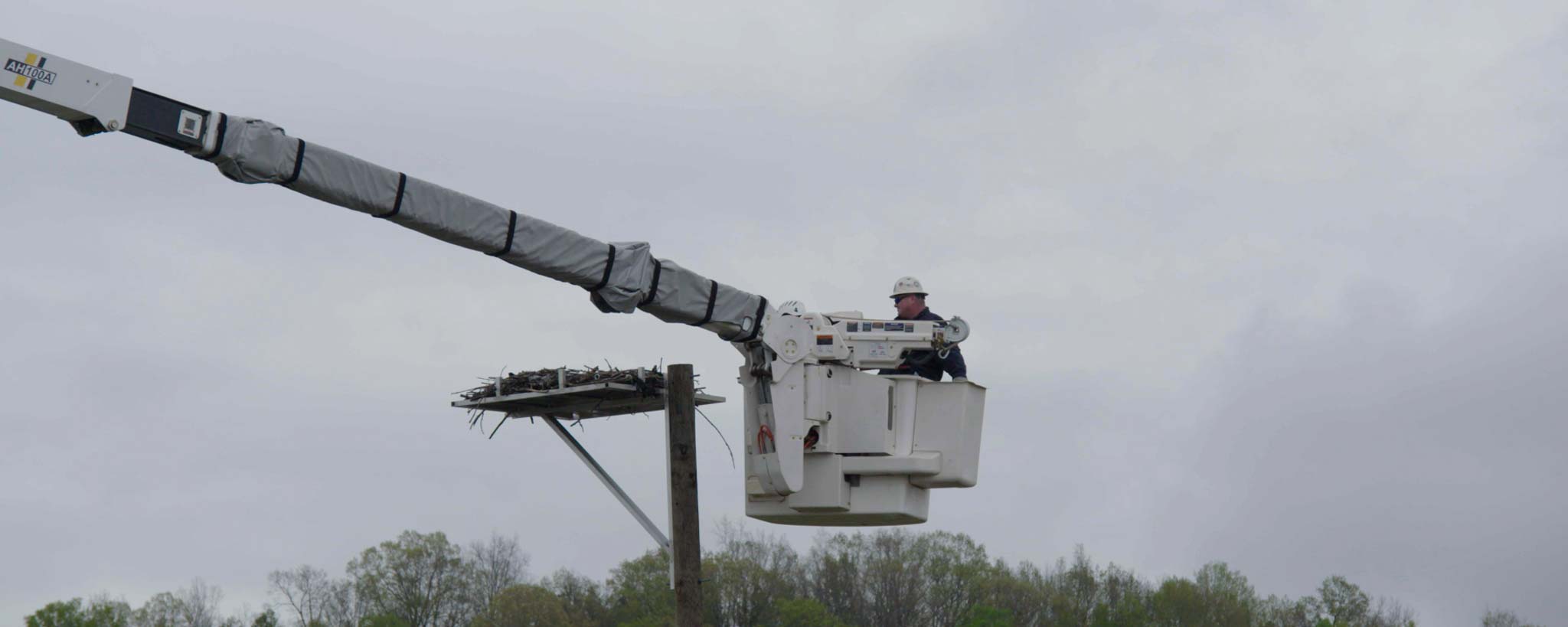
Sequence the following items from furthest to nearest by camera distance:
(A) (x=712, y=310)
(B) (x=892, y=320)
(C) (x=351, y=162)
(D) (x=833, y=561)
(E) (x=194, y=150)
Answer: (D) (x=833, y=561) → (B) (x=892, y=320) → (A) (x=712, y=310) → (C) (x=351, y=162) → (E) (x=194, y=150)

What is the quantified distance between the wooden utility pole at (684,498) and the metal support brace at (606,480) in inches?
31.0

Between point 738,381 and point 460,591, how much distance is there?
41.9 meters

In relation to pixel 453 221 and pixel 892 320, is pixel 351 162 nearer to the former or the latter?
pixel 453 221

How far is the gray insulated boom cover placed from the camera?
1043 cm

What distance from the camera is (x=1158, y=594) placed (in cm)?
6269

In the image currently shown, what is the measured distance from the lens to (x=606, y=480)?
1462 cm

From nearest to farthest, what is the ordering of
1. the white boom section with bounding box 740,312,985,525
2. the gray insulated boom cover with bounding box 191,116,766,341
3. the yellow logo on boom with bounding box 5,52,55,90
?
the yellow logo on boom with bounding box 5,52,55,90 < the gray insulated boom cover with bounding box 191,116,766,341 < the white boom section with bounding box 740,312,985,525

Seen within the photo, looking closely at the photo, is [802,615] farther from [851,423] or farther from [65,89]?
[65,89]

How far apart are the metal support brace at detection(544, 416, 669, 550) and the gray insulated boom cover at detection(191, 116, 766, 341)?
1.69 metres

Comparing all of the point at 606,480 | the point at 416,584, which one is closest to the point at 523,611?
the point at 416,584

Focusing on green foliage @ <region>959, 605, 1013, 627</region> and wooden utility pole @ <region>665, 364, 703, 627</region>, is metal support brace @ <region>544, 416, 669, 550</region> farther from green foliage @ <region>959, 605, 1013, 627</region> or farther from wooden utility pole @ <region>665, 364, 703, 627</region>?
green foliage @ <region>959, 605, 1013, 627</region>

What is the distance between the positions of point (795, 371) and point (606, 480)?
201 centimetres

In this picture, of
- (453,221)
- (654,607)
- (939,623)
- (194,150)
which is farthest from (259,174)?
(939,623)

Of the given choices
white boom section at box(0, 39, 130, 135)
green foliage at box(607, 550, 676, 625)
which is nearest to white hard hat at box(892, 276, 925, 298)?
white boom section at box(0, 39, 130, 135)
